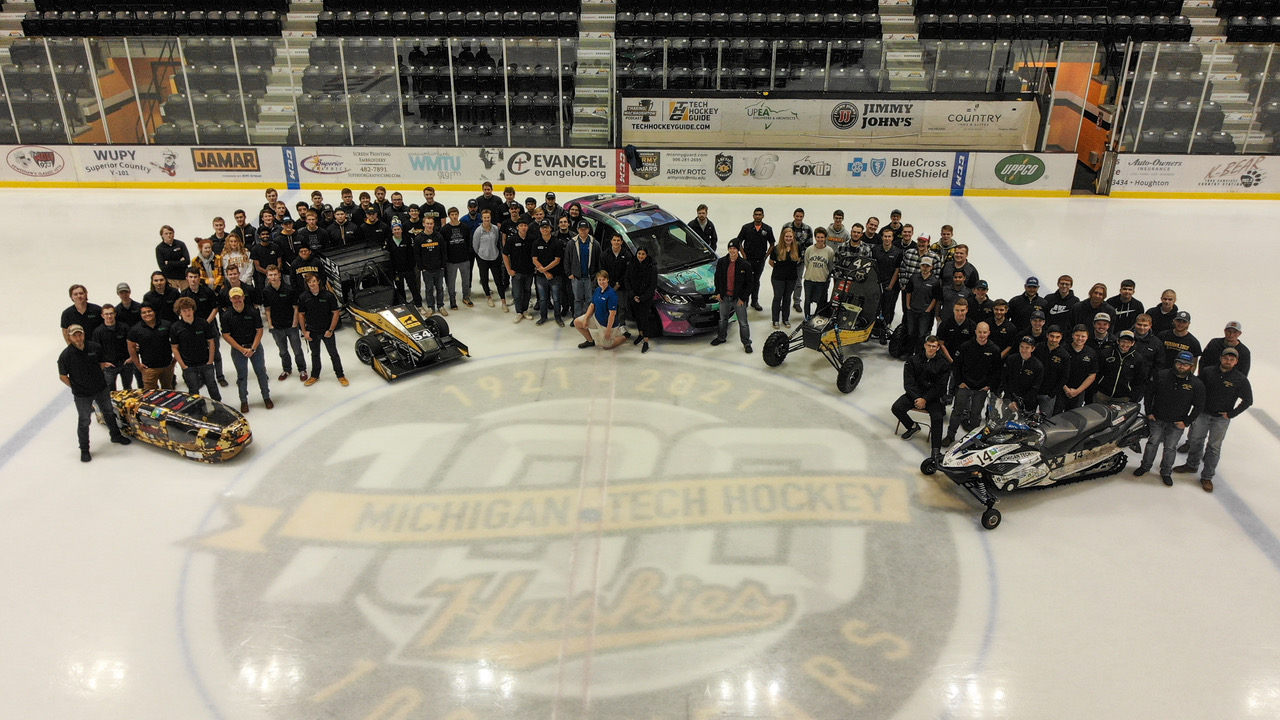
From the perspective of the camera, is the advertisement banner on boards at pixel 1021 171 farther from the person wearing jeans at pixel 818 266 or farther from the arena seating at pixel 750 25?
the person wearing jeans at pixel 818 266

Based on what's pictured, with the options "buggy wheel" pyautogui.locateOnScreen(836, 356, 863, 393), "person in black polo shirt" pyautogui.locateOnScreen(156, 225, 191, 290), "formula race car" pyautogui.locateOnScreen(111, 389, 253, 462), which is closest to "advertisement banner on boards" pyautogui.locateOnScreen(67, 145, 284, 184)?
"person in black polo shirt" pyautogui.locateOnScreen(156, 225, 191, 290)

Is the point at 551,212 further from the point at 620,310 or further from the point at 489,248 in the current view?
the point at 620,310

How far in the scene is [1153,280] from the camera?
1389 centimetres

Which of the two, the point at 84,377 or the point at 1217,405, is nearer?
the point at 1217,405

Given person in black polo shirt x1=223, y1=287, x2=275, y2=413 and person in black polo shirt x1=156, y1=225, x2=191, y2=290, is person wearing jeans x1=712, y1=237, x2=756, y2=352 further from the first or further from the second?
person in black polo shirt x1=156, y1=225, x2=191, y2=290

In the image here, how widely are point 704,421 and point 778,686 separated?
384cm

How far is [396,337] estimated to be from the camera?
10.5m

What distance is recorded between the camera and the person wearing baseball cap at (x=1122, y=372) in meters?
8.30

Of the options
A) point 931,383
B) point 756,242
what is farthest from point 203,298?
point 931,383

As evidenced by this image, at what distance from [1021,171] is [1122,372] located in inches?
471

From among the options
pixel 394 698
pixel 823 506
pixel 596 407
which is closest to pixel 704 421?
pixel 596 407

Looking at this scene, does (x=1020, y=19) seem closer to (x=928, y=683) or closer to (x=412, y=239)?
(x=412, y=239)

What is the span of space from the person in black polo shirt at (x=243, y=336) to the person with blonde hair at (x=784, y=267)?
6.62 m

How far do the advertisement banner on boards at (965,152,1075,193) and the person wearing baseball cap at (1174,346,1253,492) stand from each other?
11.6 meters
